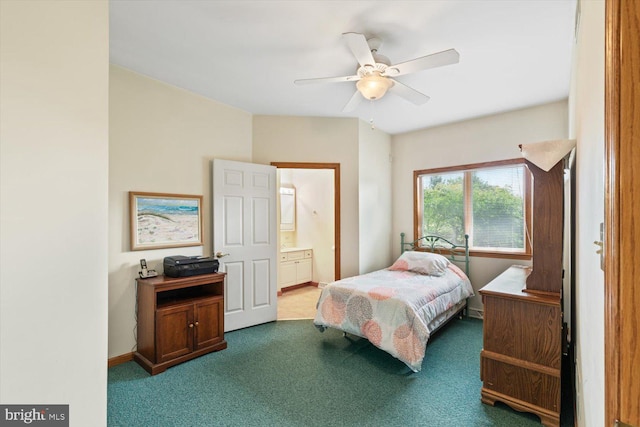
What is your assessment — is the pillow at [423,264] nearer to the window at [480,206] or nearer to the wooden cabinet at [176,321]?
the window at [480,206]

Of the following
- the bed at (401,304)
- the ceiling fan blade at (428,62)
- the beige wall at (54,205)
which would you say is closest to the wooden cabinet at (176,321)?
the bed at (401,304)

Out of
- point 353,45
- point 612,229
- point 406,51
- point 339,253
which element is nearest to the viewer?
point 612,229

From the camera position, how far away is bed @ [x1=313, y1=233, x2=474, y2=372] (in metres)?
2.54

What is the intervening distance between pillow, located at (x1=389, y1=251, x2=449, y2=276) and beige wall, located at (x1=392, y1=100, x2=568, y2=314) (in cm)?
75

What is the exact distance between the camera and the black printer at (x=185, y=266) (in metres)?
2.94


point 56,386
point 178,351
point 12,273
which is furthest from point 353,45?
point 178,351

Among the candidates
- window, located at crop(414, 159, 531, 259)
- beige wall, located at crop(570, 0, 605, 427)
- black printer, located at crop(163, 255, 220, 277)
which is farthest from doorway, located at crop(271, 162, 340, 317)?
beige wall, located at crop(570, 0, 605, 427)

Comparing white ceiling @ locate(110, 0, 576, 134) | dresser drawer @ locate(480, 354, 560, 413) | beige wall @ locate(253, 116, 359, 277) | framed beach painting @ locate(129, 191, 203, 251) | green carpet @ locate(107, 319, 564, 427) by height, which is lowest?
green carpet @ locate(107, 319, 564, 427)

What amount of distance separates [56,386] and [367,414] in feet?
6.02

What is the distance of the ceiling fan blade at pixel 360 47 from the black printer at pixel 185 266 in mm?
2480

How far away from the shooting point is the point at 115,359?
2.81 meters

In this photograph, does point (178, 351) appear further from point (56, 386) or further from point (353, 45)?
point (353, 45)

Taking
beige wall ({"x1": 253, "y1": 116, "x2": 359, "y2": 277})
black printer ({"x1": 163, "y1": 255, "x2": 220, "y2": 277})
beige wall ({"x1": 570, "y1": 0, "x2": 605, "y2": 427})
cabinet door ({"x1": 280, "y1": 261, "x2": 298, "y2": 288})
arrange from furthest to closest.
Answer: cabinet door ({"x1": 280, "y1": 261, "x2": 298, "y2": 288})
beige wall ({"x1": 253, "y1": 116, "x2": 359, "y2": 277})
black printer ({"x1": 163, "y1": 255, "x2": 220, "y2": 277})
beige wall ({"x1": 570, "y1": 0, "x2": 605, "y2": 427})

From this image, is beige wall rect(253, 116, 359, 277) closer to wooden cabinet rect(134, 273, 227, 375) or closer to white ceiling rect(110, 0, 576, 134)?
white ceiling rect(110, 0, 576, 134)
